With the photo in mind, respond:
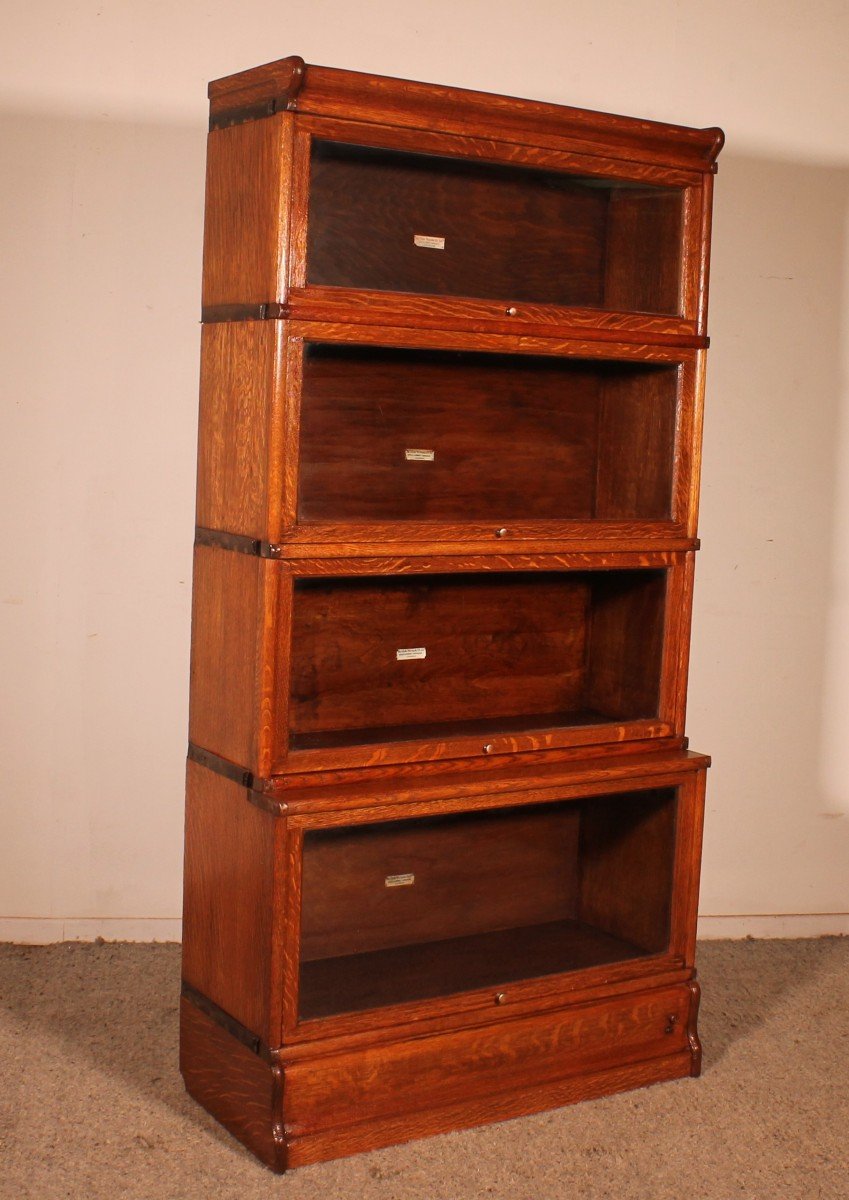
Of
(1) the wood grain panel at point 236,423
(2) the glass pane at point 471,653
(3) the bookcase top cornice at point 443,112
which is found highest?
(3) the bookcase top cornice at point 443,112

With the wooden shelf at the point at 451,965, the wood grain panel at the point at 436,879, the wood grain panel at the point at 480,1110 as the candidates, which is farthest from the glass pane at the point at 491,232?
the wood grain panel at the point at 480,1110

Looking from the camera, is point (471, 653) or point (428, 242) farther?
point (471, 653)

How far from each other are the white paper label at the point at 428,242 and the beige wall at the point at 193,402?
75 centimetres

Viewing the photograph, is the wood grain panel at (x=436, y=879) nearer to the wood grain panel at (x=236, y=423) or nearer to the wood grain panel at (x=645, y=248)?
the wood grain panel at (x=236, y=423)

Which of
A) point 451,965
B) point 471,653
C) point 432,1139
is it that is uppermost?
point 471,653

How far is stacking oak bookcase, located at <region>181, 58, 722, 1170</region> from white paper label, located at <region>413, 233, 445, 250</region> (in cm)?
2

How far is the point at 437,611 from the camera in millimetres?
2957

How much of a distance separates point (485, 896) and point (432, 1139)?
59 centimetres

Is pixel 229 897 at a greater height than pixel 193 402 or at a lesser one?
lesser

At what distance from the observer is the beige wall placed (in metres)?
3.23

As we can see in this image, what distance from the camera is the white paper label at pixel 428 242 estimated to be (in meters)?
2.73

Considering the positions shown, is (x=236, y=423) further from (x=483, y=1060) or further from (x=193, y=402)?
(x=483, y=1060)

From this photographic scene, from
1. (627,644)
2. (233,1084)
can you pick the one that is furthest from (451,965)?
(627,644)

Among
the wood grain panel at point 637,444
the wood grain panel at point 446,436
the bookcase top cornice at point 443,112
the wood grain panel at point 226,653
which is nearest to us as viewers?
the bookcase top cornice at point 443,112
